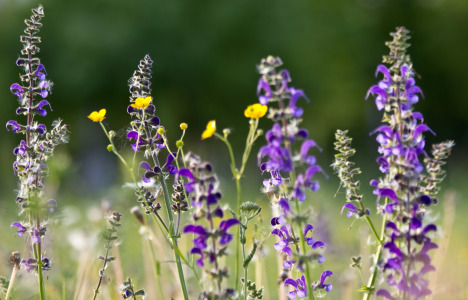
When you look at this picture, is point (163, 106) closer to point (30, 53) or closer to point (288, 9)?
point (288, 9)

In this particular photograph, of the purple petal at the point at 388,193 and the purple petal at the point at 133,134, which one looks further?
the purple petal at the point at 133,134

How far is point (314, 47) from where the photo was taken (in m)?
27.9

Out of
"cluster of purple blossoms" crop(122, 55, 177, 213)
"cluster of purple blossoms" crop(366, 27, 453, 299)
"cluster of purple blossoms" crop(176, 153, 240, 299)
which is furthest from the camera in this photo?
"cluster of purple blossoms" crop(122, 55, 177, 213)

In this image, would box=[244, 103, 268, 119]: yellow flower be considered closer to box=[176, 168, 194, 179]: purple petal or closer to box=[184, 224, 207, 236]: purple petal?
box=[176, 168, 194, 179]: purple petal

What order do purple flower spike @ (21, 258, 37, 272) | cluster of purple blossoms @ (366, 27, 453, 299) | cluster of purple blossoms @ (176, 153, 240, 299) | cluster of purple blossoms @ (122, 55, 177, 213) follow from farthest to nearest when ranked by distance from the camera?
purple flower spike @ (21, 258, 37, 272) → cluster of purple blossoms @ (122, 55, 177, 213) → cluster of purple blossoms @ (366, 27, 453, 299) → cluster of purple blossoms @ (176, 153, 240, 299)

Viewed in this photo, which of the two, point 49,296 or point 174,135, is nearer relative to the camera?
point 49,296

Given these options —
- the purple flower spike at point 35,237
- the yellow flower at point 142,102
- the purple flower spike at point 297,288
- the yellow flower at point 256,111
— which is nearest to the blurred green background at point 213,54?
the purple flower spike at point 297,288

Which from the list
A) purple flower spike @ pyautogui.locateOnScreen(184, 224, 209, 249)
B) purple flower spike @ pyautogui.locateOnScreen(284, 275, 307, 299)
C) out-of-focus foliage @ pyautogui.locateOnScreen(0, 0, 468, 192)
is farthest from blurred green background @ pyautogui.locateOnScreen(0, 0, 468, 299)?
purple flower spike @ pyautogui.locateOnScreen(184, 224, 209, 249)

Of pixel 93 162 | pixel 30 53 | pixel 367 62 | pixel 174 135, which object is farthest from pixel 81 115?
pixel 30 53

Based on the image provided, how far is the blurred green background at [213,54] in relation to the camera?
80.4 ft

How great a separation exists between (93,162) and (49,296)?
26.0 m

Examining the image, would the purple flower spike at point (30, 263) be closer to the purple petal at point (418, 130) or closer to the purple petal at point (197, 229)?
the purple petal at point (197, 229)

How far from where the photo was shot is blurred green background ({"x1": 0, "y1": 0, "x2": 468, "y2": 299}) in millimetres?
24500

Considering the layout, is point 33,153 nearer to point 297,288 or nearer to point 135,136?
point 135,136
